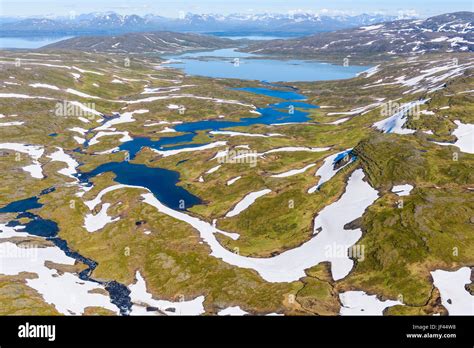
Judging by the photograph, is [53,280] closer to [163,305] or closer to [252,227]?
[163,305]

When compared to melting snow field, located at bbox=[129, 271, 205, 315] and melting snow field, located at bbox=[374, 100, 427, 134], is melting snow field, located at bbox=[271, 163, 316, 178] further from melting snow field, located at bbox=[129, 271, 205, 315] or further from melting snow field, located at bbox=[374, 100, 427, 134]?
melting snow field, located at bbox=[129, 271, 205, 315]

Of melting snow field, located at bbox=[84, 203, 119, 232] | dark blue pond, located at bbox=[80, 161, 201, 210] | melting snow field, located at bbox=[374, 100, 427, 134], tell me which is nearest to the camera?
melting snow field, located at bbox=[84, 203, 119, 232]

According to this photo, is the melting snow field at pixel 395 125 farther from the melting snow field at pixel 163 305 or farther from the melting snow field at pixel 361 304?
the melting snow field at pixel 163 305

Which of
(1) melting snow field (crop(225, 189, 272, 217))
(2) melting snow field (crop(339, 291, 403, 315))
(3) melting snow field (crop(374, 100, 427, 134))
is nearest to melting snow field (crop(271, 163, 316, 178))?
(1) melting snow field (crop(225, 189, 272, 217))

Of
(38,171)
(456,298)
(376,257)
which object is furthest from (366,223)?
(38,171)
